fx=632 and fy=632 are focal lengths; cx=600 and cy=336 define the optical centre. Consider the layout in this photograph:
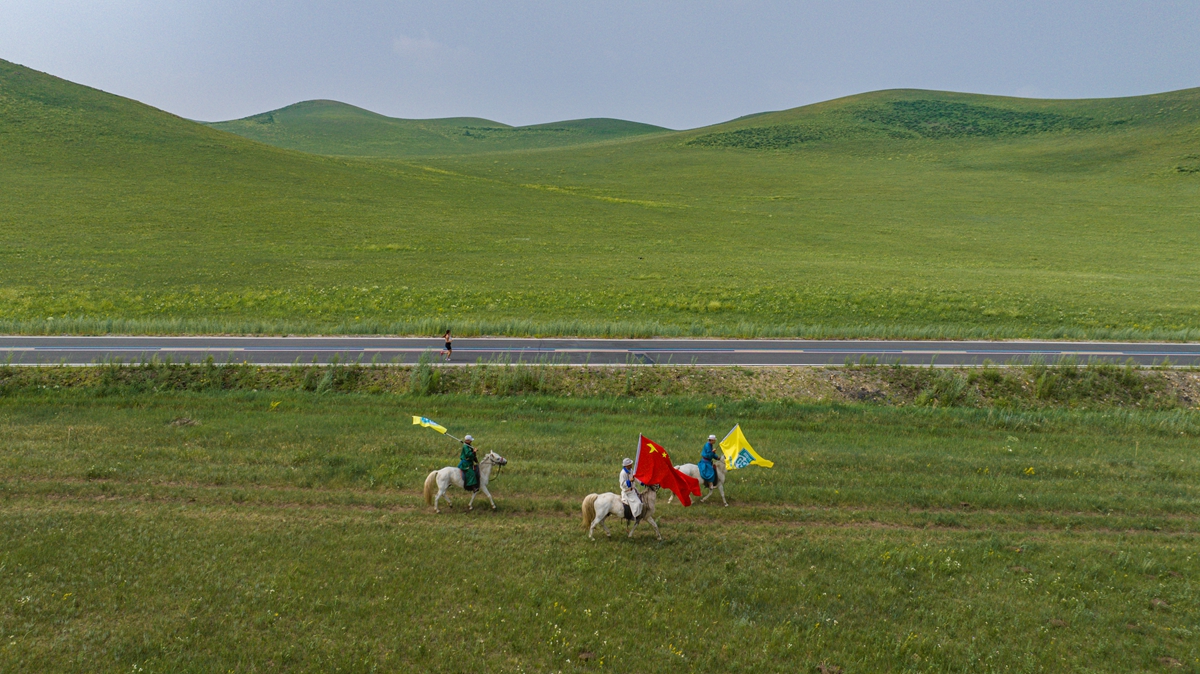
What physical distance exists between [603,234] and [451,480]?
195ft

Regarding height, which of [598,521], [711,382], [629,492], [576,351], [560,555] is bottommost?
[560,555]

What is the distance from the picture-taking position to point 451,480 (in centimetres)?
1510

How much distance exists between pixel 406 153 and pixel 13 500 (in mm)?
163806

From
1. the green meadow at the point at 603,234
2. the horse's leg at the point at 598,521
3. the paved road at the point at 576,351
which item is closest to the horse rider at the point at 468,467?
the horse's leg at the point at 598,521

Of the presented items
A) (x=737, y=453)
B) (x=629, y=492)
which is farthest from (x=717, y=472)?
(x=629, y=492)

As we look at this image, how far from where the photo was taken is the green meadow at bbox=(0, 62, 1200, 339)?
40.1 metres

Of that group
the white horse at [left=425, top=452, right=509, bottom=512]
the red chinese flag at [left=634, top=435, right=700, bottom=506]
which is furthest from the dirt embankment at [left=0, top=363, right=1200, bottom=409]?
the red chinese flag at [left=634, top=435, right=700, bottom=506]

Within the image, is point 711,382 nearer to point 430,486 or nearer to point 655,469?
point 655,469

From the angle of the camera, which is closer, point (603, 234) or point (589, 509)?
point (589, 509)

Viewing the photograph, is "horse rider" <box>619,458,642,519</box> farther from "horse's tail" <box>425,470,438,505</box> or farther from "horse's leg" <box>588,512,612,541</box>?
"horse's tail" <box>425,470,438,505</box>

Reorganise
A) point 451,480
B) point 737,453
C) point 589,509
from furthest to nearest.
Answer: point 737,453, point 451,480, point 589,509

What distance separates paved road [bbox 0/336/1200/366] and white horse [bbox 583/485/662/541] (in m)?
14.0

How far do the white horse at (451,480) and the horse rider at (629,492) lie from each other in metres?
3.06

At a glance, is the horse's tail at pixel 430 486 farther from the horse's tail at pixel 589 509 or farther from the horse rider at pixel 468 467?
the horse's tail at pixel 589 509
